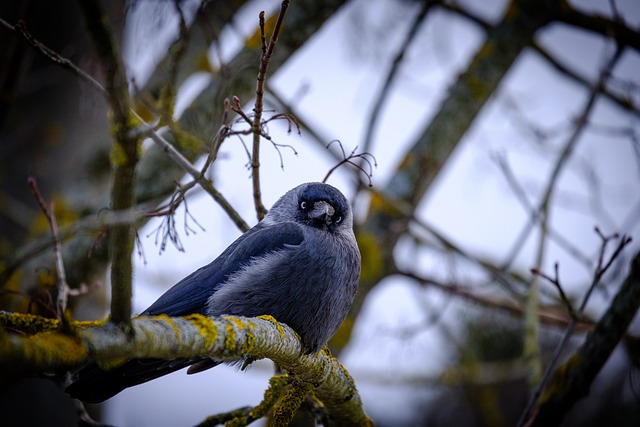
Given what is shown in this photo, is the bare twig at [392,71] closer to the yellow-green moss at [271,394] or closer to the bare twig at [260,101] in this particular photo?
the bare twig at [260,101]

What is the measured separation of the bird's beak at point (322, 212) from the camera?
3.24 m

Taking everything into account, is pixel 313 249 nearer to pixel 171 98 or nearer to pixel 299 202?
pixel 299 202

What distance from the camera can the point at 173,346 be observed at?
67.2 inches

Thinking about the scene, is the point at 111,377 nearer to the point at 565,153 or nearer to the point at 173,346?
the point at 173,346

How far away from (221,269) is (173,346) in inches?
47.4

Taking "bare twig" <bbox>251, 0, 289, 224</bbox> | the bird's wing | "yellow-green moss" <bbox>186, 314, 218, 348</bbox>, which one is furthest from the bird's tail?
"bare twig" <bbox>251, 0, 289, 224</bbox>

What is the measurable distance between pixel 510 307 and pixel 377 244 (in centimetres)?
140

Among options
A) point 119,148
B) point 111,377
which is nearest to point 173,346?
point 119,148

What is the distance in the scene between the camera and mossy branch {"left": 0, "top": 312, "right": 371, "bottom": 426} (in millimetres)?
1391

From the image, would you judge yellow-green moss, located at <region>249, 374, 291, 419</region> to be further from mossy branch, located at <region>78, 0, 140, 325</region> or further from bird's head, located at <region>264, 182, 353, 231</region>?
mossy branch, located at <region>78, 0, 140, 325</region>

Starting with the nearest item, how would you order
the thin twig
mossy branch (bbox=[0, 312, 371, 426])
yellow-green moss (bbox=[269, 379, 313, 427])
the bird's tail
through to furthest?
mossy branch (bbox=[0, 312, 371, 426]) → the thin twig → the bird's tail → yellow-green moss (bbox=[269, 379, 313, 427])

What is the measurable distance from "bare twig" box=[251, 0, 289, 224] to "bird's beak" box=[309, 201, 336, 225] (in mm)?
326

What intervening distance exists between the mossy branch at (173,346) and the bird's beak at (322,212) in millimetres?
842

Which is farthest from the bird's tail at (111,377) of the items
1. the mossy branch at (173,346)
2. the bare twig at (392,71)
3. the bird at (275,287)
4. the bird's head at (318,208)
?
the bare twig at (392,71)
